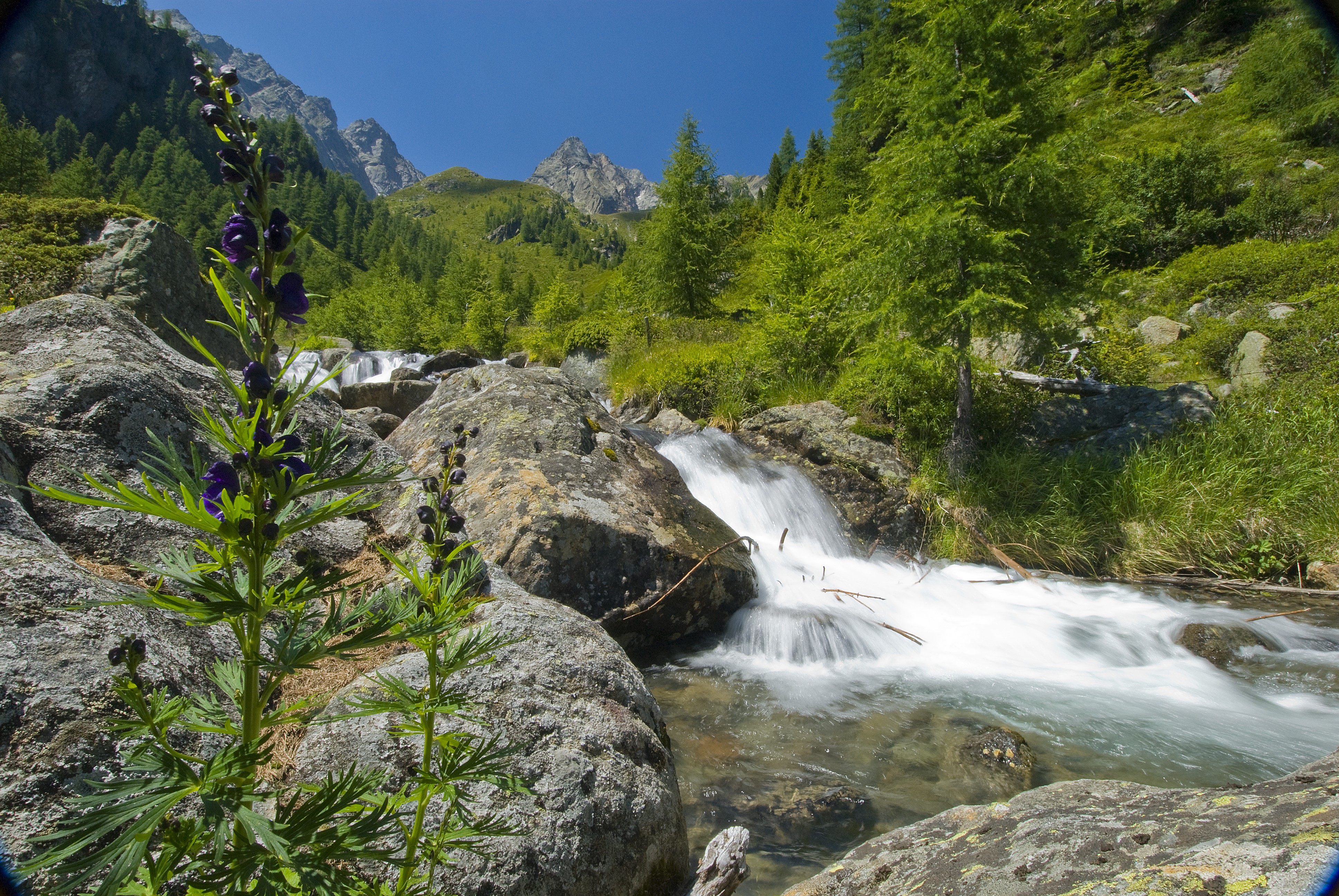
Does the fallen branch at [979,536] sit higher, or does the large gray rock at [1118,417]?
the large gray rock at [1118,417]

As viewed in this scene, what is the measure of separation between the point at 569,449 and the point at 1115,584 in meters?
8.07

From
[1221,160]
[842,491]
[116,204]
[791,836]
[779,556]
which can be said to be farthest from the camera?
[1221,160]

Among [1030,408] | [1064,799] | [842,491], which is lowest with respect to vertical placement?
[1064,799]

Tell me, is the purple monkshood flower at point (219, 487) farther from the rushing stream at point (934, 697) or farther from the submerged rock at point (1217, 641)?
the submerged rock at point (1217, 641)

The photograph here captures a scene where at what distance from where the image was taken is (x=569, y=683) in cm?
327

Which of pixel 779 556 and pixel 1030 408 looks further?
pixel 1030 408

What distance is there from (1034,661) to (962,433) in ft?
13.5

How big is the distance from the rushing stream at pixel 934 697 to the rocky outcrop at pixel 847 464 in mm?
815

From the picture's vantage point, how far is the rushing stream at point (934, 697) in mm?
4301

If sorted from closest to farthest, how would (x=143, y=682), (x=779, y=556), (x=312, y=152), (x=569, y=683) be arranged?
(x=143, y=682), (x=569, y=683), (x=779, y=556), (x=312, y=152)

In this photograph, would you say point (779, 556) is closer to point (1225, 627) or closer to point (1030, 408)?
point (1225, 627)

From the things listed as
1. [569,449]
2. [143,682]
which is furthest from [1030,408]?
[143,682]

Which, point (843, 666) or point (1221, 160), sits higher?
point (1221, 160)

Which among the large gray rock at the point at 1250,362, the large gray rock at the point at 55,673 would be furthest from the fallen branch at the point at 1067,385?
the large gray rock at the point at 55,673
